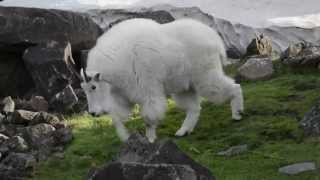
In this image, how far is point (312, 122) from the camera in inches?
441

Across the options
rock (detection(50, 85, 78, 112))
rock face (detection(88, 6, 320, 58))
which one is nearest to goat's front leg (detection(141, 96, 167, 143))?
rock (detection(50, 85, 78, 112))

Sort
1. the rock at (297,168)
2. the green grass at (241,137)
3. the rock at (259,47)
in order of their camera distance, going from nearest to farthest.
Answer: the rock at (297,168)
the green grass at (241,137)
the rock at (259,47)

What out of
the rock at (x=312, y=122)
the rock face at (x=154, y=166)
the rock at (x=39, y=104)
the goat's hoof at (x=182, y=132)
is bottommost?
the rock at (x=39, y=104)

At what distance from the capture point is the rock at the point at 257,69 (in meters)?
16.2

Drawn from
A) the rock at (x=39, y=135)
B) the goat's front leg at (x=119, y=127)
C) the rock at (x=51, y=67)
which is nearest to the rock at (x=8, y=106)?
the rock at (x=51, y=67)

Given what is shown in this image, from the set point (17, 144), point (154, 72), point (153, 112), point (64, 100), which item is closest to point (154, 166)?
point (154, 72)

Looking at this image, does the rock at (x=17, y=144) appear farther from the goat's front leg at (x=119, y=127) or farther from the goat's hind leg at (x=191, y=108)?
the goat's hind leg at (x=191, y=108)

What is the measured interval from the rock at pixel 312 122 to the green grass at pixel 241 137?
0.12 metres

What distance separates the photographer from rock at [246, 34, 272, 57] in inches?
734

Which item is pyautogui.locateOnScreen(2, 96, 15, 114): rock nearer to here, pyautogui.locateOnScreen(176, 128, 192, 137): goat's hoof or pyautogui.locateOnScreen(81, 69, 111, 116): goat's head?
pyautogui.locateOnScreen(176, 128, 192, 137): goat's hoof

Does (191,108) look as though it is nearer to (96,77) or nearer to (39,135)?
(96,77)

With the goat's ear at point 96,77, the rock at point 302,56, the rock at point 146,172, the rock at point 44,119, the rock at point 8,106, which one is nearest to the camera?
the rock at point 146,172

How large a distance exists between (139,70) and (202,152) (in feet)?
5.09

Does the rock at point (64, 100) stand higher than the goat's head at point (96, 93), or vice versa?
the goat's head at point (96, 93)
